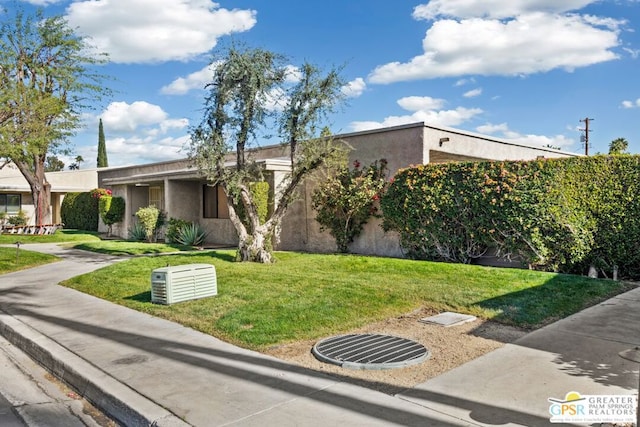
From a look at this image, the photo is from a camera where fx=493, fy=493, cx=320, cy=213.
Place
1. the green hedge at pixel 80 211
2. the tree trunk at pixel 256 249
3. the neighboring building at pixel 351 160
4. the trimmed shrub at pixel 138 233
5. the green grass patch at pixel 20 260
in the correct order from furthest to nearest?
1. the green hedge at pixel 80 211
2. the trimmed shrub at pixel 138 233
3. the neighboring building at pixel 351 160
4. the green grass patch at pixel 20 260
5. the tree trunk at pixel 256 249

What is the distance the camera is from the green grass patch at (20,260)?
13395mm

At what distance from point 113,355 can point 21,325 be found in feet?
8.42

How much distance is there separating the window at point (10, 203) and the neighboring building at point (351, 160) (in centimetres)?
1562

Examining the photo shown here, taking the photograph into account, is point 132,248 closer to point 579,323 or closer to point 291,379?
point 291,379

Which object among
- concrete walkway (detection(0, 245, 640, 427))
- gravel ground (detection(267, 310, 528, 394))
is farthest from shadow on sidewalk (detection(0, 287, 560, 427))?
gravel ground (detection(267, 310, 528, 394))

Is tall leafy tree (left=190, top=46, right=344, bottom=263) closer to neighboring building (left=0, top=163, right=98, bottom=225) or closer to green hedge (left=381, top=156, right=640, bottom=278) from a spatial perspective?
green hedge (left=381, top=156, right=640, bottom=278)

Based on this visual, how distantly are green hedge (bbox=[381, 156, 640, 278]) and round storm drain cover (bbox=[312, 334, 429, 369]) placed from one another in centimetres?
583

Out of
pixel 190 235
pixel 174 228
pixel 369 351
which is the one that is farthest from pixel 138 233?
pixel 369 351

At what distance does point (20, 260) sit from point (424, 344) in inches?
518

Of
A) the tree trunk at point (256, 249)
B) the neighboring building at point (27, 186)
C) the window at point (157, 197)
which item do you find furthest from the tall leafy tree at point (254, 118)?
the neighboring building at point (27, 186)

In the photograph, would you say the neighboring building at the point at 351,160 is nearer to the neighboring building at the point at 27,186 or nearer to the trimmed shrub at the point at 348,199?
the trimmed shrub at the point at 348,199

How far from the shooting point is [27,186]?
3212cm

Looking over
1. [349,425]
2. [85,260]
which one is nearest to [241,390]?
[349,425]

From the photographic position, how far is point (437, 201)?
11883 millimetres
